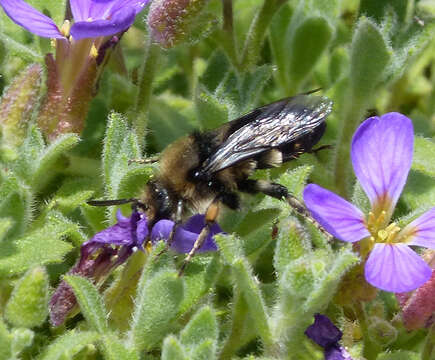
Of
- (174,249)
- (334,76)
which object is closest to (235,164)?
(174,249)

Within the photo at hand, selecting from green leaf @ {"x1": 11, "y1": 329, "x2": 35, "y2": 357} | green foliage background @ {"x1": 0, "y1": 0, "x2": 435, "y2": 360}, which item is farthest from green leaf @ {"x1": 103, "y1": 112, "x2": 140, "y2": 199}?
green leaf @ {"x1": 11, "y1": 329, "x2": 35, "y2": 357}

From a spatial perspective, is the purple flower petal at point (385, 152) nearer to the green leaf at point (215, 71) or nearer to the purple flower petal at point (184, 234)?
the purple flower petal at point (184, 234)

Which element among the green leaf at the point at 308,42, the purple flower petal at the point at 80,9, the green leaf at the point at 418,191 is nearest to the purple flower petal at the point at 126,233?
the purple flower petal at the point at 80,9

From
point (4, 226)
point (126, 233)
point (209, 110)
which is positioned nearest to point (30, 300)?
point (4, 226)

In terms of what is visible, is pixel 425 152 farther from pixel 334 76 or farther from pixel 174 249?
pixel 174 249

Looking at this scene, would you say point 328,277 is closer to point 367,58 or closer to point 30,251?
point 30,251
